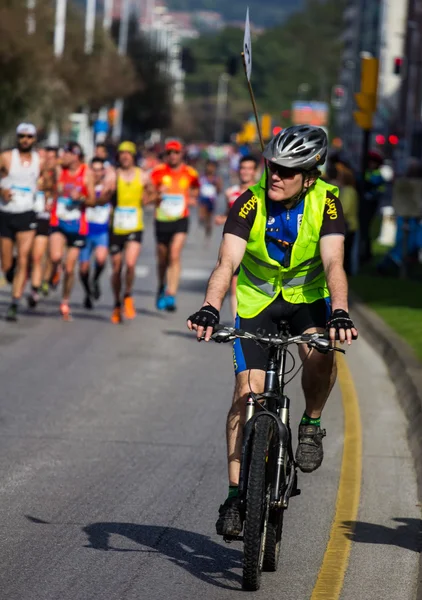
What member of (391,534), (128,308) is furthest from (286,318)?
(128,308)

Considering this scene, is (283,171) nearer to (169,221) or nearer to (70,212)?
(70,212)

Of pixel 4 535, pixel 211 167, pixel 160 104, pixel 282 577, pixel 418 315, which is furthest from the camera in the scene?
pixel 160 104

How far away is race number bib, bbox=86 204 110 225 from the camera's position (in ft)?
61.9

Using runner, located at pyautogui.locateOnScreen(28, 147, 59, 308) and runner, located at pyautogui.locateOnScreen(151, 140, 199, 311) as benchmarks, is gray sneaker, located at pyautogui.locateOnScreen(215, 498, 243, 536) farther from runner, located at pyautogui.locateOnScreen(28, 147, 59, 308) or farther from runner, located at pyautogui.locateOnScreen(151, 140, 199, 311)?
runner, located at pyautogui.locateOnScreen(151, 140, 199, 311)

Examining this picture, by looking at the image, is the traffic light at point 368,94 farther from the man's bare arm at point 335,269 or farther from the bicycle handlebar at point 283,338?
the bicycle handlebar at point 283,338

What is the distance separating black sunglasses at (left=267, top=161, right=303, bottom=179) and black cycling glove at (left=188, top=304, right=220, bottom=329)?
762 millimetres

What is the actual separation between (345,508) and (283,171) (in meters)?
2.33

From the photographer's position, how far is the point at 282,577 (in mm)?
6984

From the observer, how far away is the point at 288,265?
7.09m

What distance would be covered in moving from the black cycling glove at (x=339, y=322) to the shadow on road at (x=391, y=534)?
5.23 feet

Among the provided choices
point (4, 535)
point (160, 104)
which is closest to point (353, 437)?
point (4, 535)

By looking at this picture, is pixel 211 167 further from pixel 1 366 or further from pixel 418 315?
pixel 1 366

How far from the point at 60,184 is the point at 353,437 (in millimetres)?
8859

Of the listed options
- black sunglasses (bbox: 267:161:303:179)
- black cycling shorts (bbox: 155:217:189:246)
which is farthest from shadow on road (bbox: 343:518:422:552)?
black cycling shorts (bbox: 155:217:189:246)
